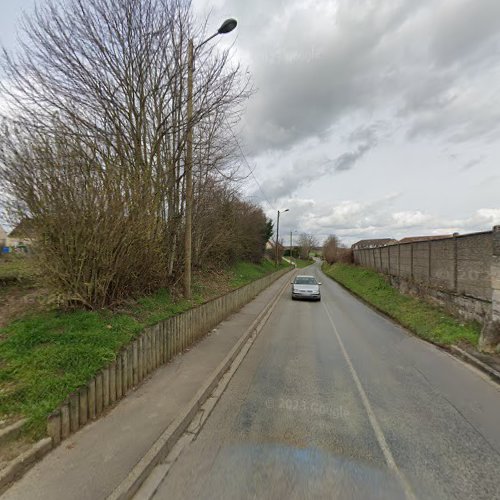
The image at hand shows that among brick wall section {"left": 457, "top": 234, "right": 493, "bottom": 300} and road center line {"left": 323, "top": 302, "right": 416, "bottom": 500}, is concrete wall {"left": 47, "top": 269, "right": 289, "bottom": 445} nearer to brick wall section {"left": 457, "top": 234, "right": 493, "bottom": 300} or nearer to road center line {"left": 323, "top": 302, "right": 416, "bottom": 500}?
road center line {"left": 323, "top": 302, "right": 416, "bottom": 500}

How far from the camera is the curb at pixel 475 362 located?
512cm

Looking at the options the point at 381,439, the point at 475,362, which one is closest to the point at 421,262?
the point at 475,362

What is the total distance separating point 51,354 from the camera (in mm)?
3592

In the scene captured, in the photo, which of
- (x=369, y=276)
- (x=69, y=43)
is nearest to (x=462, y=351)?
(x=69, y=43)

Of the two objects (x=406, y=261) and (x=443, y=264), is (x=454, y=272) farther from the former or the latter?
(x=406, y=261)

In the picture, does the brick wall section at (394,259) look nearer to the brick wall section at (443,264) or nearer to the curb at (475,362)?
the brick wall section at (443,264)

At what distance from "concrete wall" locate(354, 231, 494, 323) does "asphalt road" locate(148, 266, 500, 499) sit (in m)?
2.88

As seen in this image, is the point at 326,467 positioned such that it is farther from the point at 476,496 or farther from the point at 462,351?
the point at 462,351

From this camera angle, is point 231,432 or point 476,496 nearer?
point 476,496

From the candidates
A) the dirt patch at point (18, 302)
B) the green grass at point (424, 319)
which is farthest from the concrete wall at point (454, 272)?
the dirt patch at point (18, 302)

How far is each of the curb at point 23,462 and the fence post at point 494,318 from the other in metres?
8.50

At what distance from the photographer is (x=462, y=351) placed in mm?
6398

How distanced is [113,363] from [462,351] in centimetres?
767

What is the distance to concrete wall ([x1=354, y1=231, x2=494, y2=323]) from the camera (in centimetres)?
762
